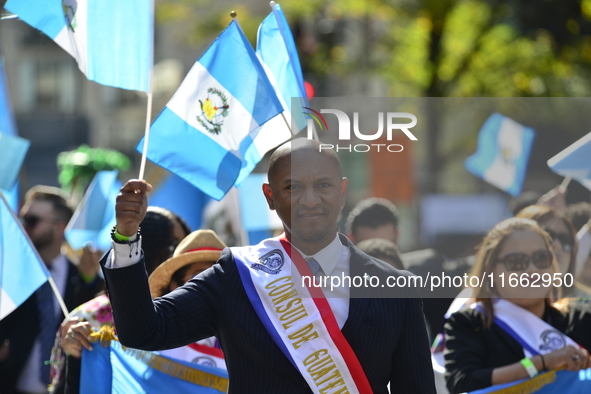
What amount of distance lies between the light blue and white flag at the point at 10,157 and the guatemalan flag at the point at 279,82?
4.96ft

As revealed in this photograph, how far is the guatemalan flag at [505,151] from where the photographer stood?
532 centimetres

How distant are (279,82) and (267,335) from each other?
1.65m

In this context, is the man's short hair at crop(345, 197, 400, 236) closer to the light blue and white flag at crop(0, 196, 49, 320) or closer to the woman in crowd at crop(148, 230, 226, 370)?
the woman in crowd at crop(148, 230, 226, 370)

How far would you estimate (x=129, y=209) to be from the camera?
7.50 feet

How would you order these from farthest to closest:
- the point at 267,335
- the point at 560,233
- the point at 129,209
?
the point at 560,233 < the point at 267,335 < the point at 129,209

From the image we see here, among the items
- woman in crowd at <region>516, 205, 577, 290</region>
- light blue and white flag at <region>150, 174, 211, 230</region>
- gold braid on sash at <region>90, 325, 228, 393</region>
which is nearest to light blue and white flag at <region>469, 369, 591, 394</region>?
woman in crowd at <region>516, 205, 577, 290</region>

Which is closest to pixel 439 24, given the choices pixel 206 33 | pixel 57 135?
pixel 206 33

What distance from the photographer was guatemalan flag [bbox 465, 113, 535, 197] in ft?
17.5

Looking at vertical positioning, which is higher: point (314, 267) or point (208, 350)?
point (314, 267)

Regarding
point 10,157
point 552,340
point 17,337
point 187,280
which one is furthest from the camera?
point 10,157

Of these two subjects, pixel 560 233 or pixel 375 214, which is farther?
pixel 375 214

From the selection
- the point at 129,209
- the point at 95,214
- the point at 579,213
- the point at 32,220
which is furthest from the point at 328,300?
the point at 95,214

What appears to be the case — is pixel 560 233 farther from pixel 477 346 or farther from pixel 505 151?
pixel 505 151

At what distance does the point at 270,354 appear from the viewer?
8.13 ft
